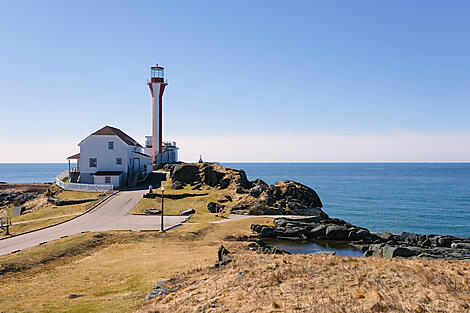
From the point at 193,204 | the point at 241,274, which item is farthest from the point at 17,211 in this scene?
the point at 241,274

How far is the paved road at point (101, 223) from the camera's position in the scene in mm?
27478

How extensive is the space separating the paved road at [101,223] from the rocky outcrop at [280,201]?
9.61 m

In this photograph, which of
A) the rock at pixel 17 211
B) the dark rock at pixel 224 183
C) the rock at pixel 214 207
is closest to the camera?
the rock at pixel 214 207

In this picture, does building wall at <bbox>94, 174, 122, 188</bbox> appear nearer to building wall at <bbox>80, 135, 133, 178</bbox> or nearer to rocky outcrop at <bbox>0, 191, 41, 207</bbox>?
building wall at <bbox>80, 135, 133, 178</bbox>

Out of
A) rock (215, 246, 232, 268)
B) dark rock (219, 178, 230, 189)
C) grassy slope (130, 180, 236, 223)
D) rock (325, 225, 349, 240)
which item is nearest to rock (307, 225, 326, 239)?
rock (325, 225, 349, 240)

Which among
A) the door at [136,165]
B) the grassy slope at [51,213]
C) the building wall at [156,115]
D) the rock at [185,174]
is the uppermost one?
the building wall at [156,115]

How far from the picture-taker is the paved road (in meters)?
27.5

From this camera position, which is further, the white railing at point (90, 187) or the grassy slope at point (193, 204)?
the white railing at point (90, 187)

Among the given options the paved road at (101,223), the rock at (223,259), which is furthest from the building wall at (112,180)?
the rock at (223,259)

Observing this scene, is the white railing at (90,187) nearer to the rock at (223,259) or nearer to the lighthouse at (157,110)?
the lighthouse at (157,110)

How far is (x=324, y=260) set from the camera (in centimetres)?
1573

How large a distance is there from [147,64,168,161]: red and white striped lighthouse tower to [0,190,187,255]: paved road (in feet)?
92.5

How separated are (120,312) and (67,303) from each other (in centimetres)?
299

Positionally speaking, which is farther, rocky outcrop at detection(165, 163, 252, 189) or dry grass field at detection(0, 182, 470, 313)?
rocky outcrop at detection(165, 163, 252, 189)
